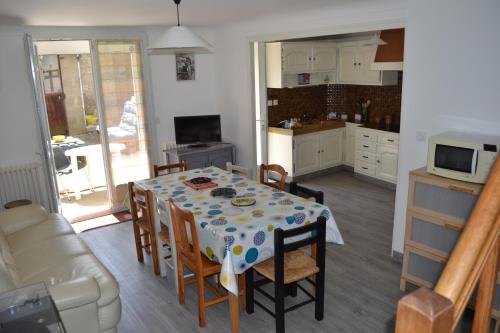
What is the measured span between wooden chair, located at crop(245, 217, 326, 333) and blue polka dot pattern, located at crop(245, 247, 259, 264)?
14 centimetres

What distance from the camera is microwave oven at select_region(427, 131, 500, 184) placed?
2849 millimetres

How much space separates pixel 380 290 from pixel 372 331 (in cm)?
61

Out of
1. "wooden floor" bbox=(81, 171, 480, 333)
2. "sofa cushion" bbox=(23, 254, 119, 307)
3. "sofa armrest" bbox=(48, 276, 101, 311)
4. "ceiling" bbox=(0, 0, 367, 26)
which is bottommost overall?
"wooden floor" bbox=(81, 171, 480, 333)

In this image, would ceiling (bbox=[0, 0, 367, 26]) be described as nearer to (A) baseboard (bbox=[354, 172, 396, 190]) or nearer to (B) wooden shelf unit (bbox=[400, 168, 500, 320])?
(B) wooden shelf unit (bbox=[400, 168, 500, 320])

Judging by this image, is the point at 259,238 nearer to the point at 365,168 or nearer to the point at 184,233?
the point at 184,233

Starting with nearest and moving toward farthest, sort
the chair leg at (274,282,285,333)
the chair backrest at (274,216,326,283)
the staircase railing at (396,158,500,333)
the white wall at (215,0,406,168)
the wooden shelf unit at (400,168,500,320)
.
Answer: the staircase railing at (396,158,500,333), the chair backrest at (274,216,326,283), the chair leg at (274,282,285,333), the wooden shelf unit at (400,168,500,320), the white wall at (215,0,406,168)

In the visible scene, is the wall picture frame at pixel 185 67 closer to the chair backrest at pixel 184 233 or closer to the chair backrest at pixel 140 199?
the chair backrest at pixel 140 199

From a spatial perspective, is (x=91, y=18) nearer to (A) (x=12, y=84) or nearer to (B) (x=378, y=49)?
(A) (x=12, y=84)

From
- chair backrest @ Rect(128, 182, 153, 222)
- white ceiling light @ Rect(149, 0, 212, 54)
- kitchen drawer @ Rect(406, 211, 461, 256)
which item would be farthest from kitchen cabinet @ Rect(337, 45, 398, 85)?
chair backrest @ Rect(128, 182, 153, 222)

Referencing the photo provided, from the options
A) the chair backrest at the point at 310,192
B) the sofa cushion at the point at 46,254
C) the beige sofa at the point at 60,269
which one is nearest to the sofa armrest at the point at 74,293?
the beige sofa at the point at 60,269

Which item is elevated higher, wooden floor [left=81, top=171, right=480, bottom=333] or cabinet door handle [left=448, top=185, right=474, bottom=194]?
cabinet door handle [left=448, top=185, right=474, bottom=194]

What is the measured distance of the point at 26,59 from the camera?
4.67 m

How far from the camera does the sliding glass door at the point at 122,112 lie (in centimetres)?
539

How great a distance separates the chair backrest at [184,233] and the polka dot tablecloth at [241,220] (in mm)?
85
